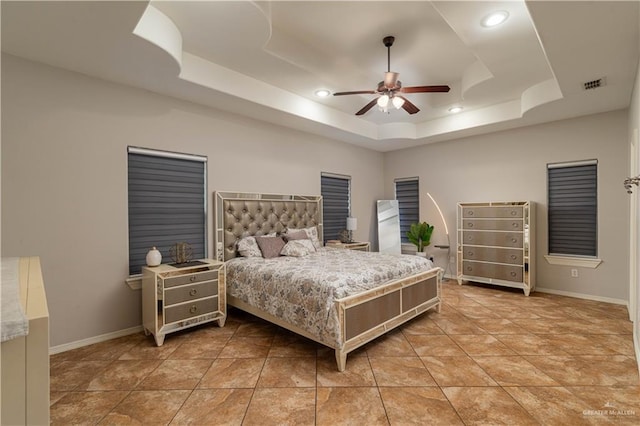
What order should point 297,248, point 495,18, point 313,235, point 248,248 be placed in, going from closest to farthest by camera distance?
1. point 495,18
2. point 248,248
3. point 297,248
4. point 313,235

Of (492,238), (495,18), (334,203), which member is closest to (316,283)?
(495,18)

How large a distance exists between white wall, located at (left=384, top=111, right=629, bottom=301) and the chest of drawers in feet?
1.44

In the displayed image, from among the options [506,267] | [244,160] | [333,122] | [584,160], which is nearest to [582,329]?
[506,267]

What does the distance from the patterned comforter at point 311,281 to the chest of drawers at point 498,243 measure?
1.89 metres

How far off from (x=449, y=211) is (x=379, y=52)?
12.1ft

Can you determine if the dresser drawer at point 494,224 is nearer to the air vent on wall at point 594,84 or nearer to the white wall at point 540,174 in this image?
the white wall at point 540,174

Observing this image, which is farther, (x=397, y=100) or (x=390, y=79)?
(x=397, y=100)

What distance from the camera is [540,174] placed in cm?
485

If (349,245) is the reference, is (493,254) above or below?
below

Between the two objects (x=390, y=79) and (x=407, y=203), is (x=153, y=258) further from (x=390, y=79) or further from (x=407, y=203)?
(x=407, y=203)

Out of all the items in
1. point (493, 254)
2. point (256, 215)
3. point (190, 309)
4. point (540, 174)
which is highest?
point (540, 174)

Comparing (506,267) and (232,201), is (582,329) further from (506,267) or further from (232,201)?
(232,201)

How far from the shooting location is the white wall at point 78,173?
2670 mm

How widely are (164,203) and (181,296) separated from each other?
3.84 feet
